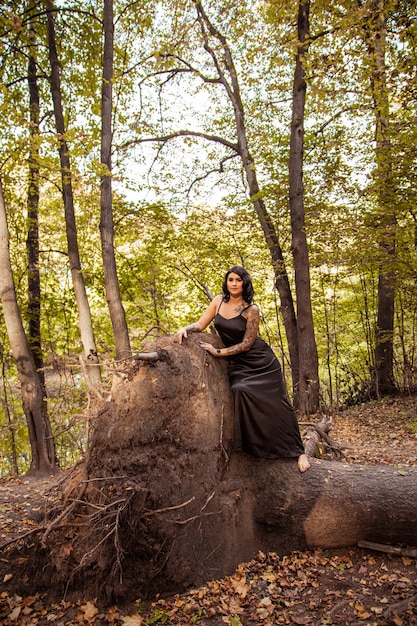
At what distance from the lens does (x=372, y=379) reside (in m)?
11.9

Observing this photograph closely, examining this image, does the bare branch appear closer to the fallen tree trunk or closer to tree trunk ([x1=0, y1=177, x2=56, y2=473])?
tree trunk ([x1=0, y1=177, x2=56, y2=473])

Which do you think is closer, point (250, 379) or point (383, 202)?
point (250, 379)

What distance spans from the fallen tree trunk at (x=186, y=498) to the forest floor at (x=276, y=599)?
0.43 feet

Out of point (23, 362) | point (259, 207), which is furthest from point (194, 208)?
point (23, 362)

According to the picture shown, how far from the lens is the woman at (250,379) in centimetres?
422

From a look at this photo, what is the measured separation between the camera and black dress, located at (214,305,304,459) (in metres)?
4.21

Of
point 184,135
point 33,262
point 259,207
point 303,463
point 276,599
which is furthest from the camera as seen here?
point 184,135

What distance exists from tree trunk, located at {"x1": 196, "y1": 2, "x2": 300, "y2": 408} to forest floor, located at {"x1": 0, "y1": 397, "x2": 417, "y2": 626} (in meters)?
6.84

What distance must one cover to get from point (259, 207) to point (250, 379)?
789 centimetres

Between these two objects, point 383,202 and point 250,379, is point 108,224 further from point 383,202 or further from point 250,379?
point 383,202

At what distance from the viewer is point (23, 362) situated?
7.19 meters

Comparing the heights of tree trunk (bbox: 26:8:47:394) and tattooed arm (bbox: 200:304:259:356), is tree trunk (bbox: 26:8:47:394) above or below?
above

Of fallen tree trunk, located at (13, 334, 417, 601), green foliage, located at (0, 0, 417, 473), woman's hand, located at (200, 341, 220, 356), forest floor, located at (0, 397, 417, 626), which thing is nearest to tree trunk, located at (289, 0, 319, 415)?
green foliage, located at (0, 0, 417, 473)

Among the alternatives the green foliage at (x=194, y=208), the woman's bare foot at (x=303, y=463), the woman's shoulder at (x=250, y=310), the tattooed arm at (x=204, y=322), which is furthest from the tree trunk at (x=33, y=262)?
the woman's bare foot at (x=303, y=463)
